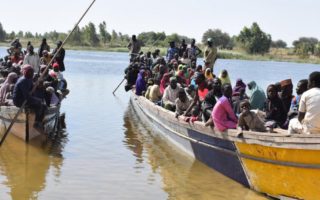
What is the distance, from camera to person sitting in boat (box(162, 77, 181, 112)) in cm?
1220

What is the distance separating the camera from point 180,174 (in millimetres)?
9797

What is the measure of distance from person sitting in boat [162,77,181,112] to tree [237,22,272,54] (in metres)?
82.6

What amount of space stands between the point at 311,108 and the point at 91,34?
3854 inches

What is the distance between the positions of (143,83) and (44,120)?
5.18 m

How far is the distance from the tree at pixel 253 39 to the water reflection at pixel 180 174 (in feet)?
270

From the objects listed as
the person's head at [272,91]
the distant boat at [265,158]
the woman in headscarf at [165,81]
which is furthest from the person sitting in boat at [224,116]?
the woman in headscarf at [165,81]

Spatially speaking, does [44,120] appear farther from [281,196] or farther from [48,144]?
[281,196]

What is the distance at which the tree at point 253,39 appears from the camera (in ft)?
307

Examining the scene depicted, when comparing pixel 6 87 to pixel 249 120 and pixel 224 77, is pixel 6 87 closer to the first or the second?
pixel 224 77

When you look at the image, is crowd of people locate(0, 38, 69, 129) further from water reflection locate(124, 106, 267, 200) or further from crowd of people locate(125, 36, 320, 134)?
crowd of people locate(125, 36, 320, 134)

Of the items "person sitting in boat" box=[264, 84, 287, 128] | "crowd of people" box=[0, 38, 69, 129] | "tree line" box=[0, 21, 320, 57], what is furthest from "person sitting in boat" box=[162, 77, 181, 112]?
"tree line" box=[0, 21, 320, 57]

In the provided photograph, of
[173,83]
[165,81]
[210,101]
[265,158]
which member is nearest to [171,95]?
[173,83]

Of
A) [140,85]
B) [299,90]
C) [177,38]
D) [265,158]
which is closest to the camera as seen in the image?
[265,158]

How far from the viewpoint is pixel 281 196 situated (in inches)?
304
